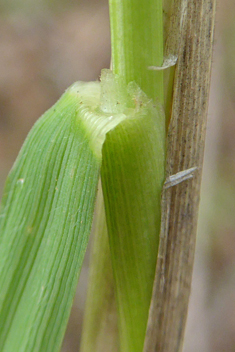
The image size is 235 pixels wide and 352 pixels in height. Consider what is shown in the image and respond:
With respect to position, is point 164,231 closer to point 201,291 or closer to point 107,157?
point 107,157

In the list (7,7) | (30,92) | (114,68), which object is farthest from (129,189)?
(7,7)

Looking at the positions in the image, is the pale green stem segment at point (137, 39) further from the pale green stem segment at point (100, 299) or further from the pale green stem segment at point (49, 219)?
the pale green stem segment at point (100, 299)

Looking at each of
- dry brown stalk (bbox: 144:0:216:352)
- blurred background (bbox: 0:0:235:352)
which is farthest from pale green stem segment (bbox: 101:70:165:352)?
blurred background (bbox: 0:0:235:352)

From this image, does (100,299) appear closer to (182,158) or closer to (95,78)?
(182,158)

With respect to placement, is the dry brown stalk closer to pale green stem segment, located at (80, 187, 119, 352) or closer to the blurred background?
pale green stem segment, located at (80, 187, 119, 352)

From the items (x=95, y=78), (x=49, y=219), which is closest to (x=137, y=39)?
(x=49, y=219)

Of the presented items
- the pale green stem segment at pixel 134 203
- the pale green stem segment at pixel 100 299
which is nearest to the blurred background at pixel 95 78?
the pale green stem segment at pixel 100 299
